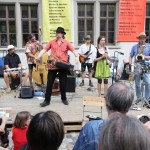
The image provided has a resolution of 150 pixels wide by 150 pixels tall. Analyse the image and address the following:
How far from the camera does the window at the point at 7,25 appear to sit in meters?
10.9

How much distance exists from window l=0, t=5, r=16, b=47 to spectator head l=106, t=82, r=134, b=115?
9.56 meters

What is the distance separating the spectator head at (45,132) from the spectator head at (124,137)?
43 cm

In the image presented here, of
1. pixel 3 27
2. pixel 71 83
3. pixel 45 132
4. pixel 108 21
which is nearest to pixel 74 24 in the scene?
pixel 108 21

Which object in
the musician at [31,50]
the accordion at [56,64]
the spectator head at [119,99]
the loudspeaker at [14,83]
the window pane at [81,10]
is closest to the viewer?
the spectator head at [119,99]

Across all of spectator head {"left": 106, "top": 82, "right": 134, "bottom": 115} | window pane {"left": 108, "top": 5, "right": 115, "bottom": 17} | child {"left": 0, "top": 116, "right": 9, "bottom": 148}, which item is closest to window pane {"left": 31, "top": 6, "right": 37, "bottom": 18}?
window pane {"left": 108, "top": 5, "right": 115, "bottom": 17}

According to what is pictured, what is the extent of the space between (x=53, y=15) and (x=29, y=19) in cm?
103

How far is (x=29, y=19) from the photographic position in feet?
36.1

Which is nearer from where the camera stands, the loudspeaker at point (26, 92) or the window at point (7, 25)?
the loudspeaker at point (26, 92)

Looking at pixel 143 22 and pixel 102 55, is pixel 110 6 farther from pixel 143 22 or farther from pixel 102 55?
pixel 102 55

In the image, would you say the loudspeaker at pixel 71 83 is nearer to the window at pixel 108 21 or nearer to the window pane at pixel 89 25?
the window pane at pixel 89 25

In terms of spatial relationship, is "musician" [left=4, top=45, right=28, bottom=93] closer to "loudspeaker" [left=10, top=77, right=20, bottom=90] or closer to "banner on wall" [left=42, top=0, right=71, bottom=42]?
"loudspeaker" [left=10, top=77, right=20, bottom=90]

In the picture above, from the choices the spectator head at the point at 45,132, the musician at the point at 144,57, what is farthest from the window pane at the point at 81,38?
the spectator head at the point at 45,132

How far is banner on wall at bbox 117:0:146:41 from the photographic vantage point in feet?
35.8

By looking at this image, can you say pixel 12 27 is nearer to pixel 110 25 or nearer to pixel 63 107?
pixel 110 25
